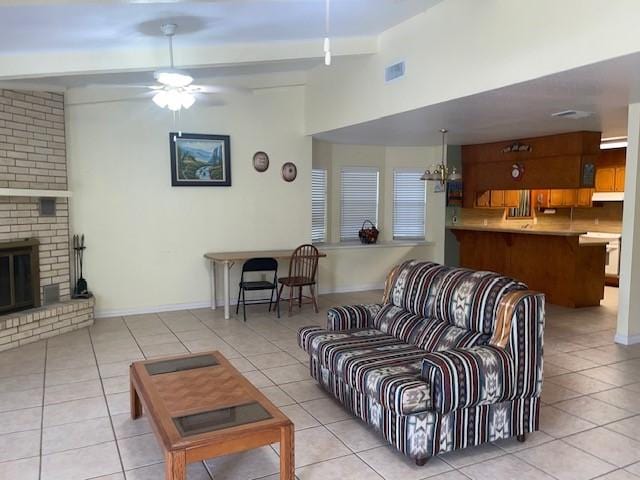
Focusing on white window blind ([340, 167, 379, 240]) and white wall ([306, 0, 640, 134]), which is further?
white window blind ([340, 167, 379, 240])

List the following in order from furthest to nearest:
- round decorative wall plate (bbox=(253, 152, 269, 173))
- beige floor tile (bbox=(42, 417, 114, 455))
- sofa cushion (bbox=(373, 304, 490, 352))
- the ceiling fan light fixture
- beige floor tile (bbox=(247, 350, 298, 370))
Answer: round decorative wall plate (bbox=(253, 152, 269, 173)), beige floor tile (bbox=(247, 350, 298, 370)), the ceiling fan light fixture, sofa cushion (bbox=(373, 304, 490, 352)), beige floor tile (bbox=(42, 417, 114, 455))

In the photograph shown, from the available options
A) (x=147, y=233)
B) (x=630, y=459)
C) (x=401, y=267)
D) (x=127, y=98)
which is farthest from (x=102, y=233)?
(x=630, y=459)

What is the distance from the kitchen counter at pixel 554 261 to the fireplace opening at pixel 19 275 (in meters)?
5.93

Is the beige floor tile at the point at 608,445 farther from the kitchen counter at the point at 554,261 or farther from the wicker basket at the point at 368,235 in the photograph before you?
the wicker basket at the point at 368,235

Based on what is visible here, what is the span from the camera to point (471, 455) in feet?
9.23

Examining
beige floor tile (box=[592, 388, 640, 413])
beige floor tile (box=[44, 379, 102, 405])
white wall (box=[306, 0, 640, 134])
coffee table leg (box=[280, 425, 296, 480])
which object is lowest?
beige floor tile (box=[44, 379, 102, 405])

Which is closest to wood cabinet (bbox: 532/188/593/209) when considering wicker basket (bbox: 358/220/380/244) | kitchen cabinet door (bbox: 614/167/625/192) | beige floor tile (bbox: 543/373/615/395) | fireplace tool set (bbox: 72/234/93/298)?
kitchen cabinet door (bbox: 614/167/625/192)

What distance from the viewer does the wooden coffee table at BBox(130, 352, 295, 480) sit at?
2127 millimetres

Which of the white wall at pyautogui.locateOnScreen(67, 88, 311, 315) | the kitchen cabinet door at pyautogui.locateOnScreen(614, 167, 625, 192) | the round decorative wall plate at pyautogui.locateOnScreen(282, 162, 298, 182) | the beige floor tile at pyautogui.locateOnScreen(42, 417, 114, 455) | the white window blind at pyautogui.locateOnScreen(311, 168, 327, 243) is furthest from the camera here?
the kitchen cabinet door at pyautogui.locateOnScreen(614, 167, 625, 192)

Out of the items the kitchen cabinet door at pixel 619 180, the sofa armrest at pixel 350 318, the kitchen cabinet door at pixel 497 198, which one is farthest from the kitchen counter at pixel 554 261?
the sofa armrest at pixel 350 318

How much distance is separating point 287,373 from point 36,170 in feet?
11.3

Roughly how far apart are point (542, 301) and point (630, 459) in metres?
0.97

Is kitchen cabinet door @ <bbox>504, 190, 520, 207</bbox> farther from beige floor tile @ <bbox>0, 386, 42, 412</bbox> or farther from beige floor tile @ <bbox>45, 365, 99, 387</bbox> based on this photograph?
beige floor tile @ <bbox>0, 386, 42, 412</bbox>

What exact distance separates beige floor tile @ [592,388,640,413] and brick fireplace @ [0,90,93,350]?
16.4 ft
